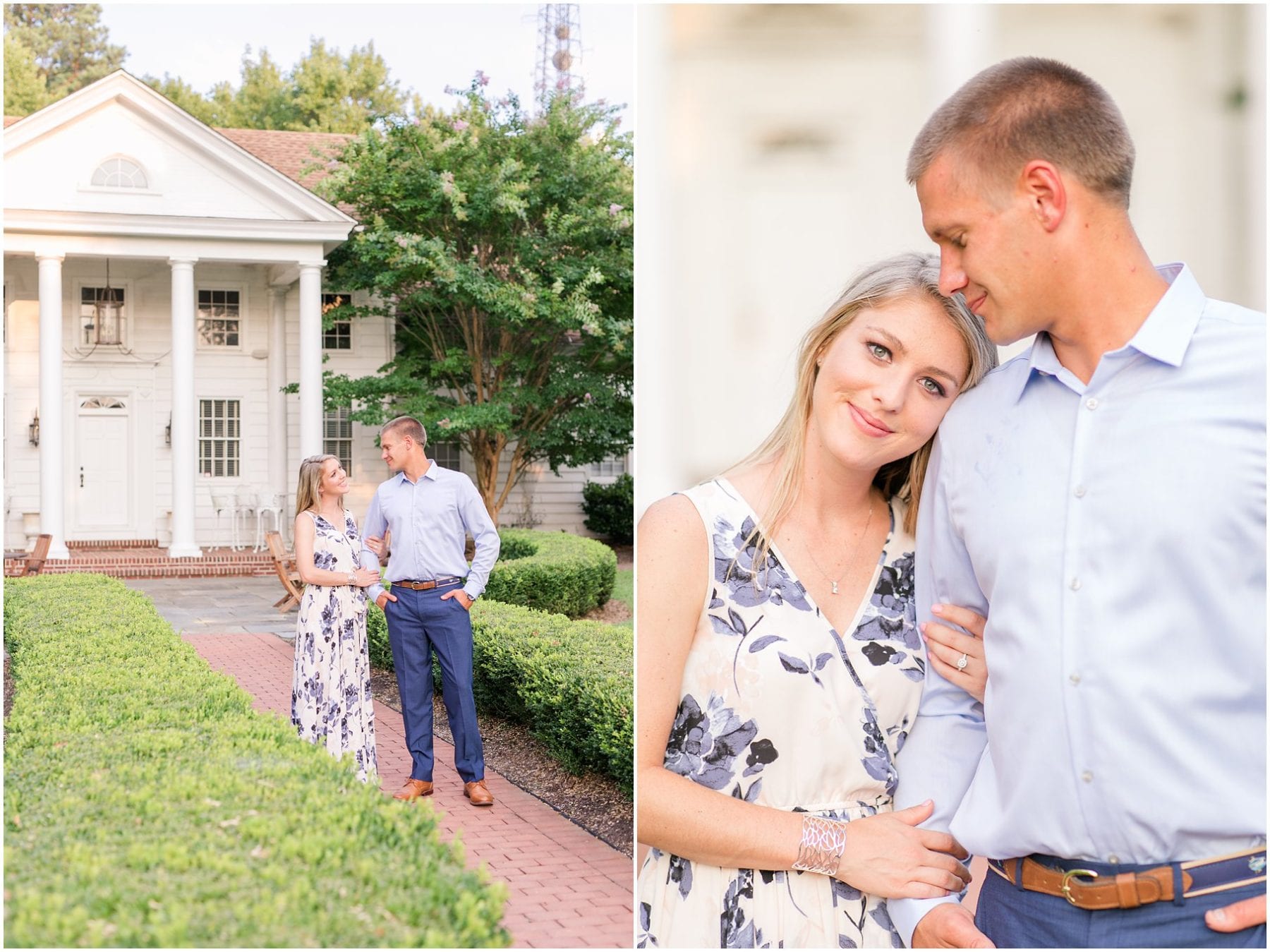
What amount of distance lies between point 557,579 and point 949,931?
10.5 m

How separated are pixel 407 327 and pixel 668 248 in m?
18.1

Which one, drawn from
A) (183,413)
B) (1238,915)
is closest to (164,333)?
(183,413)

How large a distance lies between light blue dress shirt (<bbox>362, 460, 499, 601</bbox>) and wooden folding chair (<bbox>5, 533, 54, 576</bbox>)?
393 inches

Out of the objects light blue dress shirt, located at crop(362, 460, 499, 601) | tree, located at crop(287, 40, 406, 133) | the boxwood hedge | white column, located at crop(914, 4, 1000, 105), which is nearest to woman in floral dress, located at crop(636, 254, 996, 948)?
the boxwood hedge

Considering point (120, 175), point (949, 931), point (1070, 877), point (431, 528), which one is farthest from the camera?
point (120, 175)

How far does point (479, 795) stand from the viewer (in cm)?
620

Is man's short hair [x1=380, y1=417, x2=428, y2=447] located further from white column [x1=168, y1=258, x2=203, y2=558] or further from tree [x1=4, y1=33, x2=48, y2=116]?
tree [x1=4, y1=33, x2=48, y2=116]

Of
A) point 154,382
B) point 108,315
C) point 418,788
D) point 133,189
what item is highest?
point 133,189

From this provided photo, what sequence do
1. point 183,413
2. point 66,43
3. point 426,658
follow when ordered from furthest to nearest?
point 66,43 < point 183,413 < point 426,658

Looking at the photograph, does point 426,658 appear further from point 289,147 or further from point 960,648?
point 289,147

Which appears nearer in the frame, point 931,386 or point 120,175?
point 931,386

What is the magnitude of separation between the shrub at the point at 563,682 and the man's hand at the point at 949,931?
293 centimetres

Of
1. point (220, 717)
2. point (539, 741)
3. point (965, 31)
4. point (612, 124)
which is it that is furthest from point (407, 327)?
point (965, 31)

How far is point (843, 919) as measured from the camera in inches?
94.0
